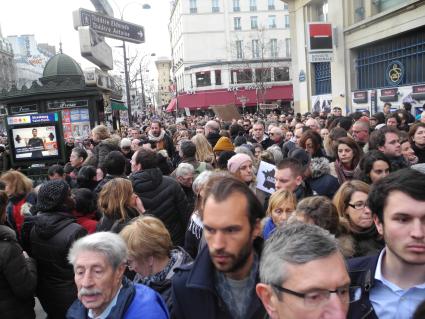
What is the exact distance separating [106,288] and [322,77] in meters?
24.7

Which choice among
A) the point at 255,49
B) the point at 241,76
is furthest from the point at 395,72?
the point at 255,49

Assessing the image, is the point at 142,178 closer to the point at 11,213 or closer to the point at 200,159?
the point at 11,213

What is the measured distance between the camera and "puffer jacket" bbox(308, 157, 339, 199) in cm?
464

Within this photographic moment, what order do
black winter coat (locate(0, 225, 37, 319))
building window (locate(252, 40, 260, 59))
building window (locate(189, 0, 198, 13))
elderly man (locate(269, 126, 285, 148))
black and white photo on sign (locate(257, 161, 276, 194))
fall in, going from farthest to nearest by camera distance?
building window (locate(189, 0, 198, 13)), building window (locate(252, 40, 260, 59)), elderly man (locate(269, 126, 285, 148)), black and white photo on sign (locate(257, 161, 276, 194)), black winter coat (locate(0, 225, 37, 319))

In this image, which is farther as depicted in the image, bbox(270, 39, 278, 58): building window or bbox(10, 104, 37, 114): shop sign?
bbox(270, 39, 278, 58): building window

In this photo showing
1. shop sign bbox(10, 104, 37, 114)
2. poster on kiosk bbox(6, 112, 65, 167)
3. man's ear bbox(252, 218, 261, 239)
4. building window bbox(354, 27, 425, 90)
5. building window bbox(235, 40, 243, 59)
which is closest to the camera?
man's ear bbox(252, 218, 261, 239)

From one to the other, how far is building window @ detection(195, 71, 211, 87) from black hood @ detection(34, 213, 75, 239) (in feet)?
181

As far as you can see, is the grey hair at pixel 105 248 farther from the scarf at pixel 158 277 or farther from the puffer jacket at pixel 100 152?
the puffer jacket at pixel 100 152

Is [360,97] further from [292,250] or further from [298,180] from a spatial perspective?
[292,250]

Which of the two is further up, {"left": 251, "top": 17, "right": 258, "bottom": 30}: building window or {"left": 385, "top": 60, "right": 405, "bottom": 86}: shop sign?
{"left": 251, "top": 17, "right": 258, "bottom": 30}: building window

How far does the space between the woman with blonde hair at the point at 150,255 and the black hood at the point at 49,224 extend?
3.48ft

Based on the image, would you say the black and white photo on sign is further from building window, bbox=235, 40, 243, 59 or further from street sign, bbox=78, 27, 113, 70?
building window, bbox=235, 40, 243, 59

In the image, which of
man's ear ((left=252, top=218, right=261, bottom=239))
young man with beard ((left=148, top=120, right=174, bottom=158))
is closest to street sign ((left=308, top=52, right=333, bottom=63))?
young man with beard ((left=148, top=120, right=174, bottom=158))

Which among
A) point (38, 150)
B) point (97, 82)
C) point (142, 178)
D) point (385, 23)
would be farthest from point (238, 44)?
point (142, 178)
